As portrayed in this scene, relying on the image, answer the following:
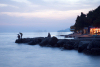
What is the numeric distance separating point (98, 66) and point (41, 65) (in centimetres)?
564

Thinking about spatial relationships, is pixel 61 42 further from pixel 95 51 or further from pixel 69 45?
pixel 95 51

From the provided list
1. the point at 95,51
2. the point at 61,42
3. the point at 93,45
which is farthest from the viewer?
the point at 61,42

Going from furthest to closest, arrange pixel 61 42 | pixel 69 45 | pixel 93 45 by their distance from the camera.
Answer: pixel 61 42 → pixel 69 45 → pixel 93 45

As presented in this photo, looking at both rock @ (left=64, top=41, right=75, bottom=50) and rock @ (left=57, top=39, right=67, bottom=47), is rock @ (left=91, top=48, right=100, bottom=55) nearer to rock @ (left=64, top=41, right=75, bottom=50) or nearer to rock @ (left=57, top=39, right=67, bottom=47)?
rock @ (left=64, top=41, right=75, bottom=50)

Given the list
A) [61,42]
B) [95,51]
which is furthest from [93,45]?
[61,42]

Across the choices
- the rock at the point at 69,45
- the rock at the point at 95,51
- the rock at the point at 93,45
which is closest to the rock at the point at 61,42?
the rock at the point at 69,45

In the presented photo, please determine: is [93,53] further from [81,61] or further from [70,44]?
[70,44]

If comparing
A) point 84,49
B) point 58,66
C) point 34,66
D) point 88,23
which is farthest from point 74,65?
point 88,23

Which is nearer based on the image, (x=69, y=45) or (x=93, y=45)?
(x=93, y=45)

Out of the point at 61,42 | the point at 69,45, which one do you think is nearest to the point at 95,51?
the point at 69,45

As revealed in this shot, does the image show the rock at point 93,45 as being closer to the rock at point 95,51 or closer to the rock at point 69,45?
the rock at point 95,51

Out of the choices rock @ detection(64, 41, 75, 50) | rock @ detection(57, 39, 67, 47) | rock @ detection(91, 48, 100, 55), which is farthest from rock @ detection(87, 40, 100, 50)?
rock @ detection(57, 39, 67, 47)

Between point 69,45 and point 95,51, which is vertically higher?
point 69,45

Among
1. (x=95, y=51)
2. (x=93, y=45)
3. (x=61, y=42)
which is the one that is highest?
(x=61, y=42)
